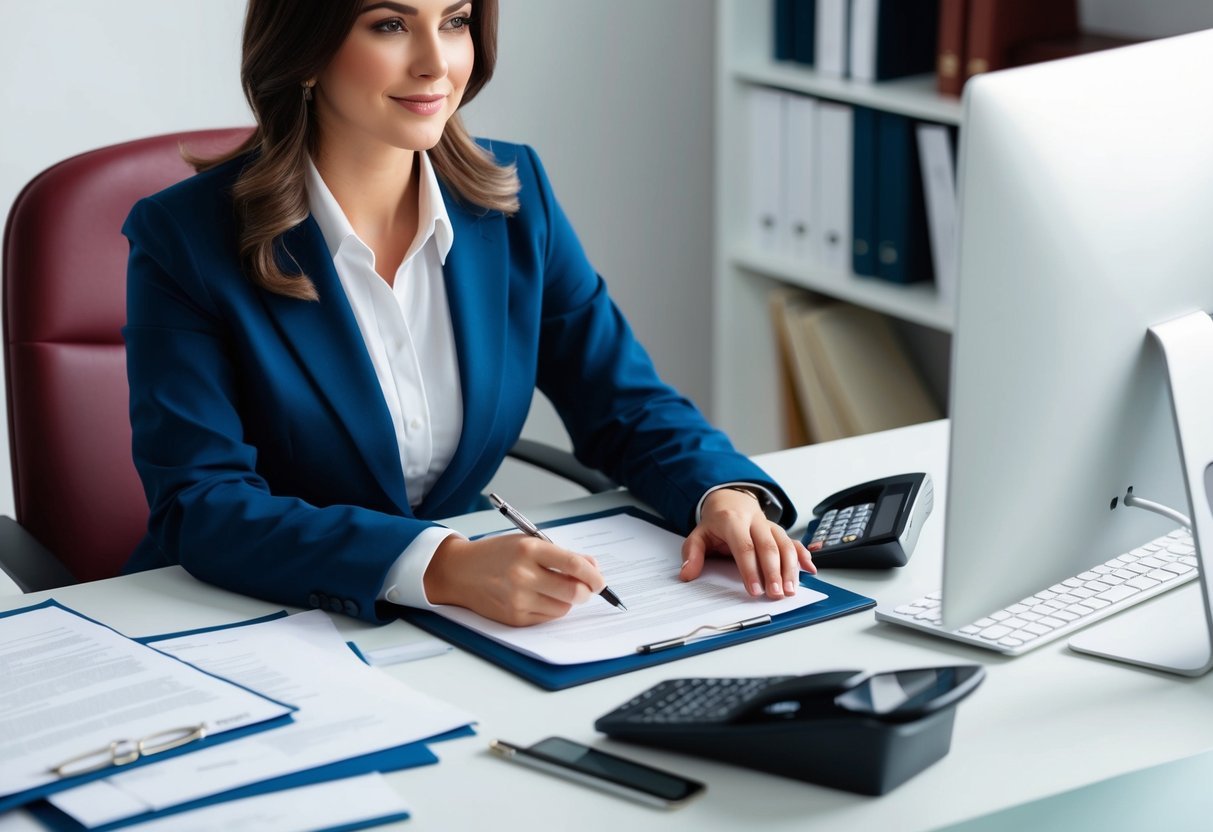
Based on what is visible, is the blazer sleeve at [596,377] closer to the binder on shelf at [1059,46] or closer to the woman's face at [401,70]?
the woman's face at [401,70]

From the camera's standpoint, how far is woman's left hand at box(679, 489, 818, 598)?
138 centimetres

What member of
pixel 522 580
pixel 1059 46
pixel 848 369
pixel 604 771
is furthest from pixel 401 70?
pixel 848 369

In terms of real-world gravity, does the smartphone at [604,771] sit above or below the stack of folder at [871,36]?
below

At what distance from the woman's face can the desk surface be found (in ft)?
1.68

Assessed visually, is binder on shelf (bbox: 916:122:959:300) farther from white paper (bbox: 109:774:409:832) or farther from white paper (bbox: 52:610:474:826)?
white paper (bbox: 109:774:409:832)

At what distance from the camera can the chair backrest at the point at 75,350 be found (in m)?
1.79

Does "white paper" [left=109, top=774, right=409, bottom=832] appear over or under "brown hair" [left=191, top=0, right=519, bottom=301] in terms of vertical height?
under

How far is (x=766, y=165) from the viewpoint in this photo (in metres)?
3.01

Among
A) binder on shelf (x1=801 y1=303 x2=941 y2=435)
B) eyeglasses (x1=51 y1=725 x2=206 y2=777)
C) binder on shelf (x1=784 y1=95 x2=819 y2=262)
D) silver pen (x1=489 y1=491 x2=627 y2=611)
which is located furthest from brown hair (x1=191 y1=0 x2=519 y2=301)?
binder on shelf (x1=801 y1=303 x2=941 y2=435)

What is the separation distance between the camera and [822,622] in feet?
4.35

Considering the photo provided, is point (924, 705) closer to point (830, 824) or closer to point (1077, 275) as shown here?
point (830, 824)

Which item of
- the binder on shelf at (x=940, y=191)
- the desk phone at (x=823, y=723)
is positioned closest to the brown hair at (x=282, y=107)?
the desk phone at (x=823, y=723)

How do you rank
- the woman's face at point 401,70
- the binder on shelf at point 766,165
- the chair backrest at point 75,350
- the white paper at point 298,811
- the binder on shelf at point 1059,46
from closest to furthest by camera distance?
the white paper at point 298,811, the woman's face at point 401,70, the chair backrest at point 75,350, the binder on shelf at point 1059,46, the binder on shelf at point 766,165

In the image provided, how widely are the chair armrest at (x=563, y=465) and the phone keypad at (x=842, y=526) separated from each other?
1.08 feet
